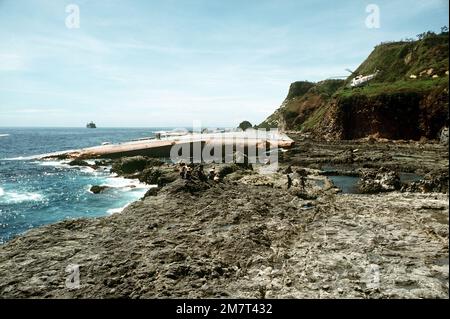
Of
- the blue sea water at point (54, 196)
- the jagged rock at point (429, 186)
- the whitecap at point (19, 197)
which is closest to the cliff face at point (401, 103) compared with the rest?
the jagged rock at point (429, 186)

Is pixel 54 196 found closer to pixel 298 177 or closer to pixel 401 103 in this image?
pixel 298 177

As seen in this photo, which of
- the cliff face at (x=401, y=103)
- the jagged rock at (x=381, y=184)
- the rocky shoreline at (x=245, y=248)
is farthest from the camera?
the cliff face at (x=401, y=103)

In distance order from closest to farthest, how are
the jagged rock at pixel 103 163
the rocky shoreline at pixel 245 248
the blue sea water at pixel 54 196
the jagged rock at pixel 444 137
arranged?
1. the rocky shoreline at pixel 245 248
2. the blue sea water at pixel 54 196
3. the jagged rock at pixel 444 137
4. the jagged rock at pixel 103 163

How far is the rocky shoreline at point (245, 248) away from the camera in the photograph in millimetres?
11555

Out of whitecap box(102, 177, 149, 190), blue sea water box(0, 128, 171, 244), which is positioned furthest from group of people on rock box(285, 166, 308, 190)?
whitecap box(102, 177, 149, 190)

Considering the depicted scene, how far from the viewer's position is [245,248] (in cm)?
1491

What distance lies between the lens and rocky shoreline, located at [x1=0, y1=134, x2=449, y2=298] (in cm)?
1155

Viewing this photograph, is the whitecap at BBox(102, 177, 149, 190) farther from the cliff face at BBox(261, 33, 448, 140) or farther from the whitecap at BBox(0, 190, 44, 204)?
the cliff face at BBox(261, 33, 448, 140)

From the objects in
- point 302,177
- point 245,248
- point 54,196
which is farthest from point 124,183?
point 245,248

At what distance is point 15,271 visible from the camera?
43.9ft

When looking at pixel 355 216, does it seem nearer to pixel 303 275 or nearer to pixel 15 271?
pixel 303 275

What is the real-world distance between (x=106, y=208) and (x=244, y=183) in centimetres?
1301

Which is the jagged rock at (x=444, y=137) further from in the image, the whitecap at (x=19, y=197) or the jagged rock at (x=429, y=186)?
the whitecap at (x=19, y=197)

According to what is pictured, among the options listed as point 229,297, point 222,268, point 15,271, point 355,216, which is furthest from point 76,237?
point 355,216
